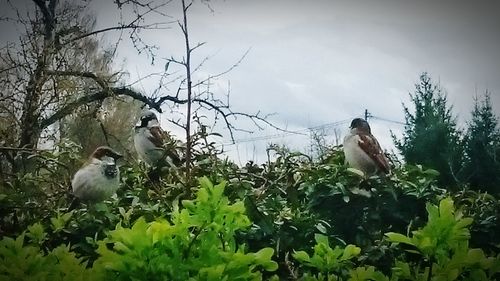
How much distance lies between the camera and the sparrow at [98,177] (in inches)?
54.3

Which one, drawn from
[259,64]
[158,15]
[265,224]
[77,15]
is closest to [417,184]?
[265,224]

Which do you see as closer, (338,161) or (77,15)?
(338,161)

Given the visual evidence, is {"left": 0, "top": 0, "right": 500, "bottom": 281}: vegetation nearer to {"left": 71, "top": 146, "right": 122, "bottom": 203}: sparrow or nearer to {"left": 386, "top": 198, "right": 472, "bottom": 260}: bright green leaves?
{"left": 71, "top": 146, "right": 122, "bottom": 203}: sparrow

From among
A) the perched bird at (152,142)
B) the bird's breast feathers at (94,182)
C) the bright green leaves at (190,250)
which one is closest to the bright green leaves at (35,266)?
the bright green leaves at (190,250)

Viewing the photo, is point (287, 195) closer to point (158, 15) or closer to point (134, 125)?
point (134, 125)

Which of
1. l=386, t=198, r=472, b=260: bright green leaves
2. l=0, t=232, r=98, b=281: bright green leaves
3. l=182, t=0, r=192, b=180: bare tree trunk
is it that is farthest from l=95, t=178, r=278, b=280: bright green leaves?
l=182, t=0, r=192, b=180: bare tree trunk

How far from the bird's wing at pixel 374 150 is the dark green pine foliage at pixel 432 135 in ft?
Result: 0.23

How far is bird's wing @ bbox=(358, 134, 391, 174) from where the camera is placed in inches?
53.9

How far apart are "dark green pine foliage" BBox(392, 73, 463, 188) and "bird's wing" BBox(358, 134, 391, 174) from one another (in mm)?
69

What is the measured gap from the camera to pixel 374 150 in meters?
1.39

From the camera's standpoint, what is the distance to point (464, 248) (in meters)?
0.92

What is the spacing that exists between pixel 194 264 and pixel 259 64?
738 millimetres

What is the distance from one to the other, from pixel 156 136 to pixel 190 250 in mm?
630

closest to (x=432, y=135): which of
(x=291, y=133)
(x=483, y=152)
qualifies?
(x=483, y=152)
